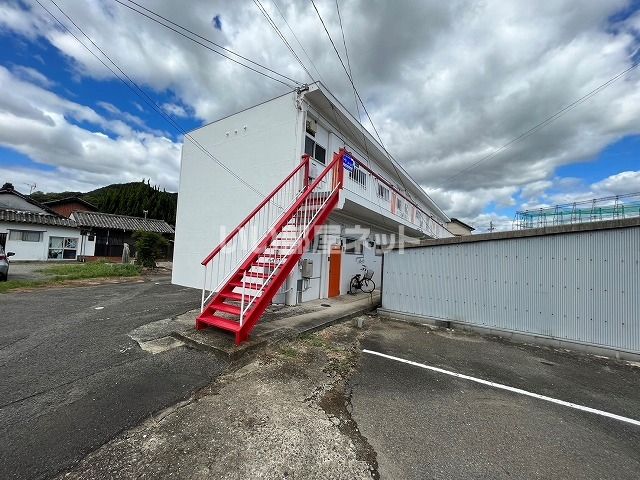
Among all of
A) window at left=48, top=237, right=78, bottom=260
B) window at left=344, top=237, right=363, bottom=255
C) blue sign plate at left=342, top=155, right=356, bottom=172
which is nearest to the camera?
blue sign plate at left=342, top=155, right=356, bottom=172

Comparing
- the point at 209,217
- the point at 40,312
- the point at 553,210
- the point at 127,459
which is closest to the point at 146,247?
the point at 209,217

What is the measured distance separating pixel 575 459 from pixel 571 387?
5.96 ft

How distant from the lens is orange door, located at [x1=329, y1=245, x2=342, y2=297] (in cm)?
932

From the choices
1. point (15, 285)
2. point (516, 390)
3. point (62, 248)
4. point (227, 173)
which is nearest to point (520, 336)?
point (516, 390)

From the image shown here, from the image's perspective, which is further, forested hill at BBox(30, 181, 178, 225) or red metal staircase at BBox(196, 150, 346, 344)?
forested hill at BBox(30, 181, 178, 225)

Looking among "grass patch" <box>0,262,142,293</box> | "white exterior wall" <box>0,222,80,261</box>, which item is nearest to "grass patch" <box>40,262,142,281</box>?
"grass patch" <box>0,262,142,293</box>

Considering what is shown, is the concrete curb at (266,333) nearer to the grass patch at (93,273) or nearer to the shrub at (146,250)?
the grass patch at (93,273)

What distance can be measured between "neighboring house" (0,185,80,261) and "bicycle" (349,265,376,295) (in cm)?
2103

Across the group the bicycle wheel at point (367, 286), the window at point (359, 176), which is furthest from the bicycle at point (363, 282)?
the window at point (359, 176)

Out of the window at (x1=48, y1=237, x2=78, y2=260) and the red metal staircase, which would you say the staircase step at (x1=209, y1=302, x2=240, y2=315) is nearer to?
the red metal staircase

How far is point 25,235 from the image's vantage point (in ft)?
58.9

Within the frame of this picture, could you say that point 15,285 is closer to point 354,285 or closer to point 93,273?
point 93,273

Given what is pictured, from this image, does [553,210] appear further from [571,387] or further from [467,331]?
[571,387]

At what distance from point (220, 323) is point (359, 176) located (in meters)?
5.67
